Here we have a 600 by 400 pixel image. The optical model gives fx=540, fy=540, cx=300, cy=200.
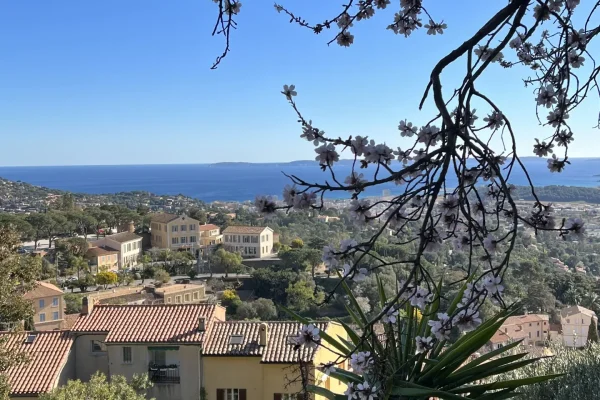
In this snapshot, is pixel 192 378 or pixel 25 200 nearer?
pixel 192 378

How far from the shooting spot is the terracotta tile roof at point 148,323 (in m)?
10.6

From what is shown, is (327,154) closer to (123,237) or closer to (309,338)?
(309,338)

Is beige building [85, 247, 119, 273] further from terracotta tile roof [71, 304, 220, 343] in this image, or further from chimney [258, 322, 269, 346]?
chimney [258, 322, 269, 346]

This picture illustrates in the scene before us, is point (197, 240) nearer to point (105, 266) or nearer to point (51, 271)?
point (105, 266)

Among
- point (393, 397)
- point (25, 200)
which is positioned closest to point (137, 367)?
point (393, 397)

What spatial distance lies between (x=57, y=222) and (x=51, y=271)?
1376 cm

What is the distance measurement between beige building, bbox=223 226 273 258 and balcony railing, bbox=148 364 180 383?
38.7 meters

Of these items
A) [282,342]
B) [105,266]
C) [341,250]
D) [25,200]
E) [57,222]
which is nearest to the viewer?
[341,250]

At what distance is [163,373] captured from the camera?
408 inches

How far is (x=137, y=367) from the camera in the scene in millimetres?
10555

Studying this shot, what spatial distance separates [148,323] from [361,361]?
10.5m

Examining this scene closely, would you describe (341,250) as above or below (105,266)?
above

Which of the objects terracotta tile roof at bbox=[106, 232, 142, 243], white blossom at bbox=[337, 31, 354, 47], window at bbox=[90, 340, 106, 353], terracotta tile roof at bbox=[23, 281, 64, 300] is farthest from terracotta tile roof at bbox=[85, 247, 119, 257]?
white blossom at bbox=[337, 31, 354, 47]

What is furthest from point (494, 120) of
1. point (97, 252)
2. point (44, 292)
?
point (97, 252)
